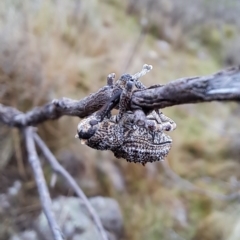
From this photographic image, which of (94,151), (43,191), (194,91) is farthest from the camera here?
(94,151)

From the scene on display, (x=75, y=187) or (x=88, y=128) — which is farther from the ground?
(x=75, y=187)

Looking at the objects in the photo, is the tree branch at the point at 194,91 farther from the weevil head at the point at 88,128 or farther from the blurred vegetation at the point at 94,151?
the blurred vegetation at the point at 94,151

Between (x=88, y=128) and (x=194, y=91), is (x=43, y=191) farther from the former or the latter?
(x=194, y=91)

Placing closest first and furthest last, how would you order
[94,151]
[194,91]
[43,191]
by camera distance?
[194,91], [43,191], [94,151]

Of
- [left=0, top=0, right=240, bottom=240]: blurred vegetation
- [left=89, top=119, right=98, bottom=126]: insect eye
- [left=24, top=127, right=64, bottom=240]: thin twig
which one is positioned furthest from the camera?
[left=0, top=0, right=240, bottom=240]: blurred vegetation

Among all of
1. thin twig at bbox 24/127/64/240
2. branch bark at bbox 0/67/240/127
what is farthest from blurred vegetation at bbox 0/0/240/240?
branch bark at bbox 0/67/240/127

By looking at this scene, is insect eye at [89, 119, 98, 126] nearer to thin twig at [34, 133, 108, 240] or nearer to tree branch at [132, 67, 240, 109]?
tree branch at [132, 67, 240, 109]

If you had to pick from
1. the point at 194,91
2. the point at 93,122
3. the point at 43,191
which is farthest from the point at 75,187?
the point at 194,91

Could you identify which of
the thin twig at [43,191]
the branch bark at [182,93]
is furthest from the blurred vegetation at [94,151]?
the branch bark at [182,93]
